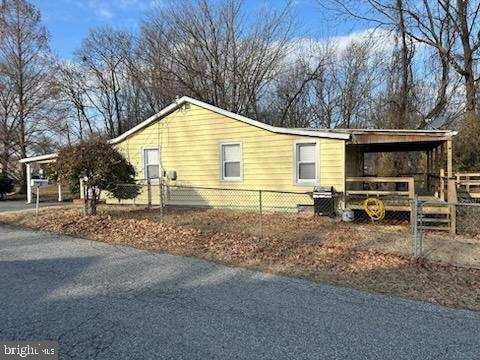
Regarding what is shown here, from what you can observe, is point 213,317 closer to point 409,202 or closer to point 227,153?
point 409,202

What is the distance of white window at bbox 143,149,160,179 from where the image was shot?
1572cm

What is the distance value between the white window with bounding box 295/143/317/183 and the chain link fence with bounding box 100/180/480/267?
545mm

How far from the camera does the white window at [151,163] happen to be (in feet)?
51.6

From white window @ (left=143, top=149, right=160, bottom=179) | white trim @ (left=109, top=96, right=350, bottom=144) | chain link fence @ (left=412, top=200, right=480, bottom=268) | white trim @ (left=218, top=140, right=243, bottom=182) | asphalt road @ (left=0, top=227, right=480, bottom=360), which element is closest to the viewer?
asphalt road @ (left=0, top=227, right=480, bottom=360)

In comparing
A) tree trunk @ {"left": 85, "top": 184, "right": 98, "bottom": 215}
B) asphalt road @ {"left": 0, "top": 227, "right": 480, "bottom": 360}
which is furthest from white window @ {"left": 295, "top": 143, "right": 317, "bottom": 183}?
asphalt road @ {"left": 0, "top": 227, "right": 480, "bottom": 360}

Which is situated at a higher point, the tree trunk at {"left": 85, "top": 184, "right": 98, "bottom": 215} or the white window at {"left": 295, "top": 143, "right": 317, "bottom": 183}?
the white window at {"left": 295, "top": 143, "right": 317, "bottom": 183}

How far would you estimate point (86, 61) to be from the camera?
120ft

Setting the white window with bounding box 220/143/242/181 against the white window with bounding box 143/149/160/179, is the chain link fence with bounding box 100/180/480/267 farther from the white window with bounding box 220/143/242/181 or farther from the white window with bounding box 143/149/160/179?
the white window with bounding box 220/143/242/181

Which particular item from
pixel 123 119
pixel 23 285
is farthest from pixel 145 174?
pixel 123 119

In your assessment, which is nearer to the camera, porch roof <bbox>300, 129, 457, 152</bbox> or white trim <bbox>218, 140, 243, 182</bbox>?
porch roof <bbox>300, 129, 457, 152</bbox>

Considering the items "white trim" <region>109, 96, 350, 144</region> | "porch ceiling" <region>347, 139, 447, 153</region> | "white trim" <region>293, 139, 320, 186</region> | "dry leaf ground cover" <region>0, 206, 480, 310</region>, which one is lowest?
"dry leaf ground cover" <region>0, 206, 480, 310</region>

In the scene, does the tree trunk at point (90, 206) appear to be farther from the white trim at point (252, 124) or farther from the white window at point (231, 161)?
the white window at point (231, 161)

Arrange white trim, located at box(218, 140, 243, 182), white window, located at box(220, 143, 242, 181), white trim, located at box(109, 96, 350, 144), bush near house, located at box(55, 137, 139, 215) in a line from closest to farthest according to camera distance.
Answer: bush near house, located at box(55, 137, 139, 215)
white trim, located at box(109, 96, 350, 144)
white trim, located at box(218, 140, 243, 182)
white window, located at box(220, 143, 242, 181)

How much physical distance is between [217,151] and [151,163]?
3.02 metres
